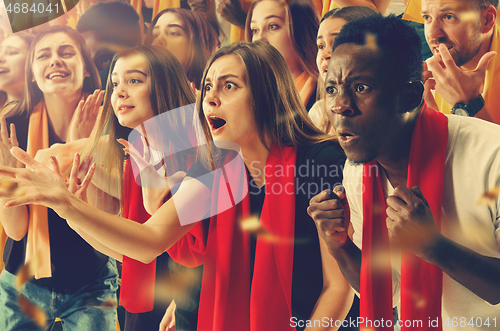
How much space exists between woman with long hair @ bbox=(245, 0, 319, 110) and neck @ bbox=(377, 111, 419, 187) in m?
0.34

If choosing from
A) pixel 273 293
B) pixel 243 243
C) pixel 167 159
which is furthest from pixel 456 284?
pixel 167 159

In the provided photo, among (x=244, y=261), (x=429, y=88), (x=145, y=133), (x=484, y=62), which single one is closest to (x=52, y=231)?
(x=145, y=133)

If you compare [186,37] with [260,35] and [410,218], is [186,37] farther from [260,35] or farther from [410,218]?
[410,218]

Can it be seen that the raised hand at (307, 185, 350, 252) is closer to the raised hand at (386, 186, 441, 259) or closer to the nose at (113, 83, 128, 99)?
the raised hand at (386, 186, 441, 259)

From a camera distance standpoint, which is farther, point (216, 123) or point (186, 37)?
point (186, 37)

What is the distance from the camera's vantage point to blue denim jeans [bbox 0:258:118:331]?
1521mm

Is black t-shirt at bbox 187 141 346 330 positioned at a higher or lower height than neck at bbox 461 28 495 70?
lower

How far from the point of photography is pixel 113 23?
1.55m

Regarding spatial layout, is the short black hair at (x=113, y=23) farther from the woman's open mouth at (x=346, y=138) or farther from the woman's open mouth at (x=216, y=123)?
the woman's open mouth at (x=346, y=138)

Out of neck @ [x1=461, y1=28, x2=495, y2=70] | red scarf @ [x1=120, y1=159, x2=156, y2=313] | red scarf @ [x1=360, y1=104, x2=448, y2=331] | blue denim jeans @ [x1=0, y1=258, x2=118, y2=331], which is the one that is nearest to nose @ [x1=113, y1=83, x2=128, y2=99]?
red scarf @ [x1=120, y1=159, x2=156, y2=313]

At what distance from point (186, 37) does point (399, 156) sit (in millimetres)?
882

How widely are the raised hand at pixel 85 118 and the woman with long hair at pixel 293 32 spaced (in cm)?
64

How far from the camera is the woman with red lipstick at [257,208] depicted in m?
1.31

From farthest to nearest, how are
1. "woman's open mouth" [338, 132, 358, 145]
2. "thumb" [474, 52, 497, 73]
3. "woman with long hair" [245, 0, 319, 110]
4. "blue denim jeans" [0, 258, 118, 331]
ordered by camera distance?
"blue denim jeans" [0, 258, 118, 331] → "woman with long hair" [245, 0, 319, 110] → "thumb" [474, 52, 497, 73] → "woman's open mouth" [338, 132, 358, 145]
